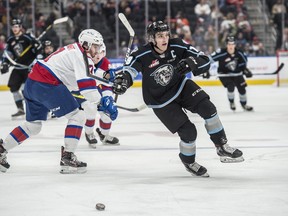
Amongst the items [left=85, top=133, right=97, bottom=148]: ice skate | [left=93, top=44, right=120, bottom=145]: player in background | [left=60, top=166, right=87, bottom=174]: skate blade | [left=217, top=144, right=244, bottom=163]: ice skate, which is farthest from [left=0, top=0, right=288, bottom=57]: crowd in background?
[left=217, top=144, right=244, bottom=163]: ice skate

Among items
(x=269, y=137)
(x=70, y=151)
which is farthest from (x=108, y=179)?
(x=269, y=137)

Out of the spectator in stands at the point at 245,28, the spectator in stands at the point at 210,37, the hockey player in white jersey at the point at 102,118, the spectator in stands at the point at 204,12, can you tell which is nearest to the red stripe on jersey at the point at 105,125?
the hockey player in white jersey at the point at 102,118

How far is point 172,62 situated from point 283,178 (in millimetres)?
1101

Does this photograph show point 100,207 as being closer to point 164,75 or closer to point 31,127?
point 164,75

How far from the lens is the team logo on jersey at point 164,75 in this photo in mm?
5676

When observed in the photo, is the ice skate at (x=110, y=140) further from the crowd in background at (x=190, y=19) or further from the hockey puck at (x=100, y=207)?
the crowd in background at (x=190, y=19)

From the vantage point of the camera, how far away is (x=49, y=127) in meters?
9.75

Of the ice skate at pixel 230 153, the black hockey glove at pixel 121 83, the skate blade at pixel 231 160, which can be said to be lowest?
the skate blade at pixel 231 160

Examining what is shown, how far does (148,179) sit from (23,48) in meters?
6.17

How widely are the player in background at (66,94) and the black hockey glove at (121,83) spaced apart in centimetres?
29

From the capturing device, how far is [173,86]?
5730mm

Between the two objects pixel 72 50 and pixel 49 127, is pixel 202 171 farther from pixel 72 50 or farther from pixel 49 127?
pixel 49 127

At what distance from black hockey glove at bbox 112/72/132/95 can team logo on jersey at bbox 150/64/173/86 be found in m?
0.18

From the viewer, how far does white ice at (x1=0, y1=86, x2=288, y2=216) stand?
457cm
